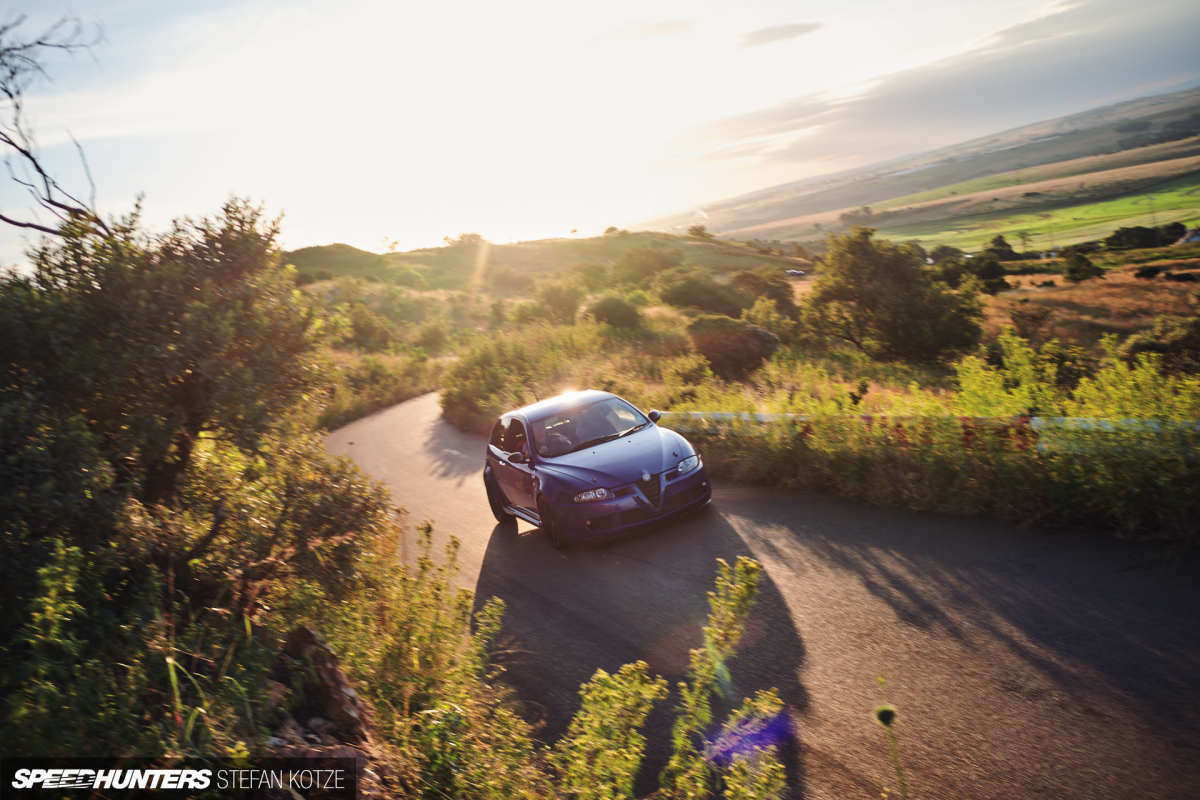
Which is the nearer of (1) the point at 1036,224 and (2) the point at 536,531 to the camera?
(2) the point at 536,531

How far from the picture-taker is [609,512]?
25.6 feet

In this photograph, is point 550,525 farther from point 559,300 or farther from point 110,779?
point 559,300

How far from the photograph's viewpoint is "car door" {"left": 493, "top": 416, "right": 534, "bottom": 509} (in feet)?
28.9

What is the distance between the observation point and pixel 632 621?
6.06 metres

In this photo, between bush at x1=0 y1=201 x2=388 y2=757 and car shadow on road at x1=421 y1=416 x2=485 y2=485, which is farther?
car shadow on road at x1=421 y1=416 x2=485 y2=485

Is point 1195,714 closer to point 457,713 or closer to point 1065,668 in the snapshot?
point 1065,668

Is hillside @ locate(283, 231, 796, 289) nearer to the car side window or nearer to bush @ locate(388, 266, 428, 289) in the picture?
bush @ locate(388, 266, 428, 289)

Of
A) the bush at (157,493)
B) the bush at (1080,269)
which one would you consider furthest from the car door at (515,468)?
the bush at (1080,269)

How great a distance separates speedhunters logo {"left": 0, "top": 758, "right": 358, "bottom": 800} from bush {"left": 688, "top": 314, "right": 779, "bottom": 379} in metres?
17.9

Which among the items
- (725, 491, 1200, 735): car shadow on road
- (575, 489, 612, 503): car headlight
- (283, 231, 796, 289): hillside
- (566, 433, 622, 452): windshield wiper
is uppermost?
(283, 231, 796, 289): hillside

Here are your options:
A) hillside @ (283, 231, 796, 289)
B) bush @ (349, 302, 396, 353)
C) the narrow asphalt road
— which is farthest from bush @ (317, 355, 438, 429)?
hillside @ (283, 231, 796, 289)

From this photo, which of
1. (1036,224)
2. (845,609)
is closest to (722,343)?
(845,609)

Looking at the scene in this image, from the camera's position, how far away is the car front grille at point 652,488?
312 inches

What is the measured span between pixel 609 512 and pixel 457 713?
4.08 metres
